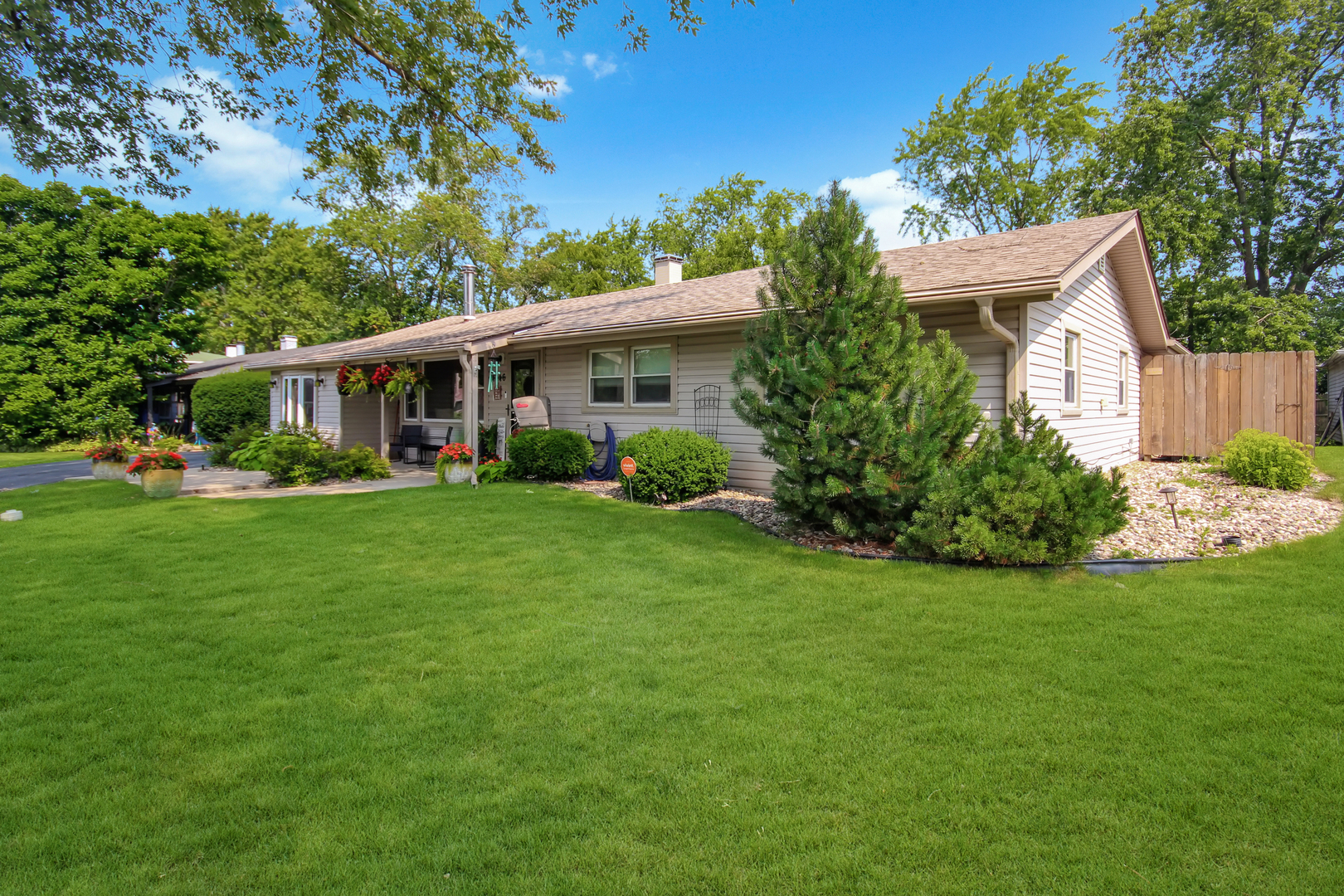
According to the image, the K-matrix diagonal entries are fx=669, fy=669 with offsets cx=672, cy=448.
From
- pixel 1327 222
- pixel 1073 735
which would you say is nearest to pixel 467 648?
pixel 1073 735

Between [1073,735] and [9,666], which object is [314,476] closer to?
[9,666]

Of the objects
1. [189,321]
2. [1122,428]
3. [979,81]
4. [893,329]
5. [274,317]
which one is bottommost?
[1122,428]

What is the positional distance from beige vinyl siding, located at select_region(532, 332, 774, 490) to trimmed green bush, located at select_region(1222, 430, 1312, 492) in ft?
21.5

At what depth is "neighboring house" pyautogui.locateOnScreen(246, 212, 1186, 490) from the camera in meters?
7.79

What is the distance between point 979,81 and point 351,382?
26394 millimetres

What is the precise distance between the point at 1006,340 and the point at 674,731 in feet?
20.9

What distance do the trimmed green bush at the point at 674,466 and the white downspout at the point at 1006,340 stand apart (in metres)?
3.71

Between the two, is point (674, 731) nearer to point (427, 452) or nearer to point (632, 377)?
point (632, 377)

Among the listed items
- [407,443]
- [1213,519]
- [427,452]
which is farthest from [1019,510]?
[407,443]

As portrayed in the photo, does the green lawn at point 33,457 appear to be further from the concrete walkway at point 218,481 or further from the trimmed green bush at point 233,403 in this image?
the concrete walkway at point 218,481

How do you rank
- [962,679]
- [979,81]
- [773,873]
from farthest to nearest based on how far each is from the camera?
[979,81] < [962,679] < [773,873]

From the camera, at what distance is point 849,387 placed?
644 cm

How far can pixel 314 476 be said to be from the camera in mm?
12133

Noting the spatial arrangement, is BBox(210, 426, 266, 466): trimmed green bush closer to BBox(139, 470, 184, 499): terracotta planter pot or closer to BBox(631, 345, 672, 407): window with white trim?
BBox(139, 470, 184, 499): terracotta planter pot
